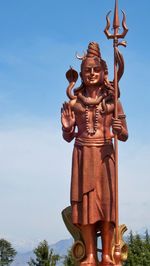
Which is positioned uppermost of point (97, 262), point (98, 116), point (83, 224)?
point (98, 116)

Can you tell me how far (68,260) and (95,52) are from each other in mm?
8232

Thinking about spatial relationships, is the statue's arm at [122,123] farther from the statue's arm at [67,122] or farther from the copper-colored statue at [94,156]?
the statue's arm at [67,122]

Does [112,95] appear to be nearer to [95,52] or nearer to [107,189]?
[95,52]

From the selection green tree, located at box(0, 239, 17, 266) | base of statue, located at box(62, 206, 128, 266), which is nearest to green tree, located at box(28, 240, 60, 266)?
base of statue, located at box(62, 206, 128, 266)

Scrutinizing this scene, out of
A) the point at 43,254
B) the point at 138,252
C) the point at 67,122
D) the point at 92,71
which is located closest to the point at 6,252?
the point at 138,252

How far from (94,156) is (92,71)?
132 centimetres

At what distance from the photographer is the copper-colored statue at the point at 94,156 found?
27.5 feet

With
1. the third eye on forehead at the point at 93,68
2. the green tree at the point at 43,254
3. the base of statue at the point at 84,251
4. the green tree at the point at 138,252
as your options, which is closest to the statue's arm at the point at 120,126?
the third eye on forehead at the point at 93,68

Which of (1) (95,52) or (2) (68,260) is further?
(2) (68,260)

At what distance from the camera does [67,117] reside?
8.95m

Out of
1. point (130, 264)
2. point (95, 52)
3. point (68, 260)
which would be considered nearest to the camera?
point (95, 52)

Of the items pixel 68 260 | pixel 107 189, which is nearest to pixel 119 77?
pixel 107 189

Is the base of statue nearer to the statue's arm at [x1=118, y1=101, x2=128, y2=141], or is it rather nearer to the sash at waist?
the sash at waist

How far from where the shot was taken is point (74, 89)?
904 centimetres
